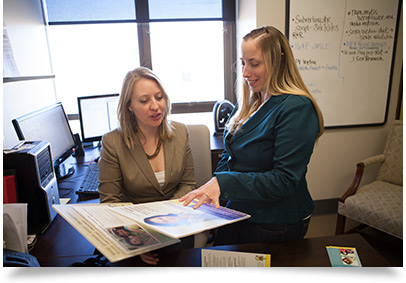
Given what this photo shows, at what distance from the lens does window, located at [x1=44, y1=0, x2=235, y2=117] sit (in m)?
2.46

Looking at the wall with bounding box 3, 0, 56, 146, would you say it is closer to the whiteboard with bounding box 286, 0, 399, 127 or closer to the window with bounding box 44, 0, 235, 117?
the window with bounding box 44, 0, 235, 117

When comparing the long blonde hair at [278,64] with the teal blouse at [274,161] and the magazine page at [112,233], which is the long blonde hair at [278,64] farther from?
the magazine page at [112,233]

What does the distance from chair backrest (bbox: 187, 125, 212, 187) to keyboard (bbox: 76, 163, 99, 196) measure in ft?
1.63

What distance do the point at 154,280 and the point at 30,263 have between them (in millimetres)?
313

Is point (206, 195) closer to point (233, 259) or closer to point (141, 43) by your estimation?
point (233, 259)

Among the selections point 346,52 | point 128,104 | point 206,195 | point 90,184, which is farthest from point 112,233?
point 346,52

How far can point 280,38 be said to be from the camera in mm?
1027

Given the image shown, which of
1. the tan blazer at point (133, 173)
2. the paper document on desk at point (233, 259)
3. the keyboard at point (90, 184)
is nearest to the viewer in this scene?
the paper document on desk at point (233, 259)

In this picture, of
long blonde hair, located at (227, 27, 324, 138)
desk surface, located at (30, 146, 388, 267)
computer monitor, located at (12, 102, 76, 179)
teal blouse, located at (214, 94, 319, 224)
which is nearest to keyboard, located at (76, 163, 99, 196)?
computer monitor, located at (12, 102, 76, 179)

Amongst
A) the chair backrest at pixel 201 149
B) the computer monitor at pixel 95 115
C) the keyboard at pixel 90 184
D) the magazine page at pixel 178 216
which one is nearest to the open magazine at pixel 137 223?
the magazine page at pixel 178 216

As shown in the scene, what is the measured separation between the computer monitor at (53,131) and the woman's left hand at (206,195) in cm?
92

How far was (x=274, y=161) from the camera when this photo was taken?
0.98 meters

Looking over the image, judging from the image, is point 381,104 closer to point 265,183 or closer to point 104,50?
point 265,183

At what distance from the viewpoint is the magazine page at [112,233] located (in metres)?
0.67
